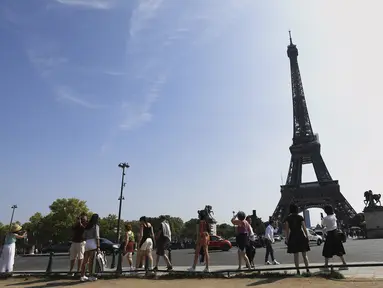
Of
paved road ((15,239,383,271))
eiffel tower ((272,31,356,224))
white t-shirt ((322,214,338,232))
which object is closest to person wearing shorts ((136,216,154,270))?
paved road ((15,239,383,271))

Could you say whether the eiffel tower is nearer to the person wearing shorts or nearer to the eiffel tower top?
the eiffel tower top

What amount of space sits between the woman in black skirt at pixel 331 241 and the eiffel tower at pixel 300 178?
2440 inches

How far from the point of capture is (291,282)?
23.0 ft

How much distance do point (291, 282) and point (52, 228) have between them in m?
67.0

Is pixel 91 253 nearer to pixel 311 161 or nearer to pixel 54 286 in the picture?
pixel 54 286

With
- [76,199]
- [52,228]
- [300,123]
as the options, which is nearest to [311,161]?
[300,123]

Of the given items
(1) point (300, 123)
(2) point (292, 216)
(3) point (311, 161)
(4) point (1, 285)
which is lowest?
(4) point (1, 285)

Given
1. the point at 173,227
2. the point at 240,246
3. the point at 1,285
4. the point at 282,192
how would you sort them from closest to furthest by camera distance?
the point at 1,285 → the point at 240,246 → the point at 282,192 → the point at 173,227

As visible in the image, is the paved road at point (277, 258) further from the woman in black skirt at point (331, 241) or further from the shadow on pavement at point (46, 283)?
the shadow on pavement at point (46, 283)

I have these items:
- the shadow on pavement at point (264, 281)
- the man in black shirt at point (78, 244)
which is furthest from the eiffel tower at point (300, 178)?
the man in black shirt at point (78, 244)

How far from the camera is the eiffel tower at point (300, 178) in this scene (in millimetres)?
69188

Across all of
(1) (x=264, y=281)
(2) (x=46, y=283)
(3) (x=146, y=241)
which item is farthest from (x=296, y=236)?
(2) (x=46, y=283)

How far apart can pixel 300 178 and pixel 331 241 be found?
7183 centimetres

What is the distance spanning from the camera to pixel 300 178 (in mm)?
76750
